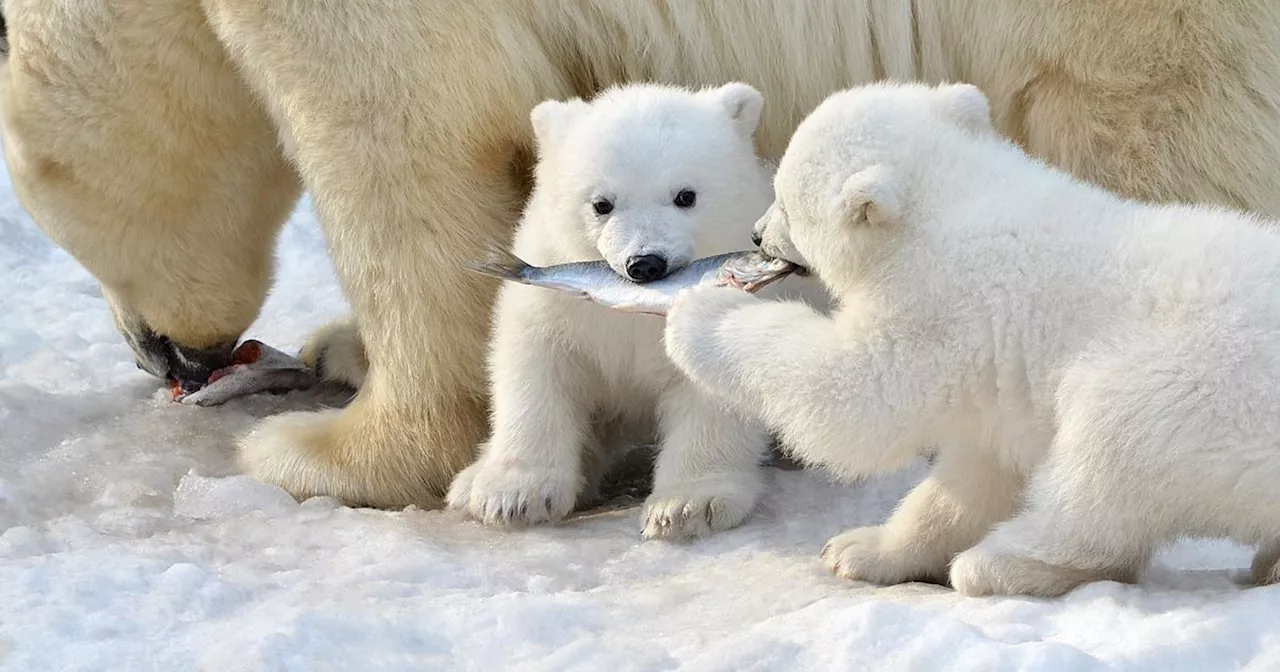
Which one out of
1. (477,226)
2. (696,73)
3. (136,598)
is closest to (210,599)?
(136,598)

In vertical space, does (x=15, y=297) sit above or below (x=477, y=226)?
below

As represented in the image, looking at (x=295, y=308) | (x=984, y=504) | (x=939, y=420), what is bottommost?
(x=295, y=308)

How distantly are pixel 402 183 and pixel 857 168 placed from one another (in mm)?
1027

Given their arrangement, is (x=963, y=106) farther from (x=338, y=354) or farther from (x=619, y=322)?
(x=338, y=354)

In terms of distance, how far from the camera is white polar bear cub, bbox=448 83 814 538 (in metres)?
2.64

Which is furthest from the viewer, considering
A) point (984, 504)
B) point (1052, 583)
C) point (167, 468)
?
point (167, 468)

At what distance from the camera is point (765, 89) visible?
3.06 meters

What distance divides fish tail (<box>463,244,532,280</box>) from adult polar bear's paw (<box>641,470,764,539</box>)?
46cm

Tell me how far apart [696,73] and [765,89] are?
0.47 ft

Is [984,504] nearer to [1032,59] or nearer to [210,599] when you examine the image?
[1032,59]

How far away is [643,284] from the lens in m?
2.50

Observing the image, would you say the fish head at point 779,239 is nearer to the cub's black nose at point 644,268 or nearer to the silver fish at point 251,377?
the cub's black nose at point 644,268

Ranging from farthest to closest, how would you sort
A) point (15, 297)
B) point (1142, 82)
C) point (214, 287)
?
point (15, 297), point (214, 287), point (1142, 82)

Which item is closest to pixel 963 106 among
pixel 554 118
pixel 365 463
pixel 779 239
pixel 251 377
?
pixel 779 239
